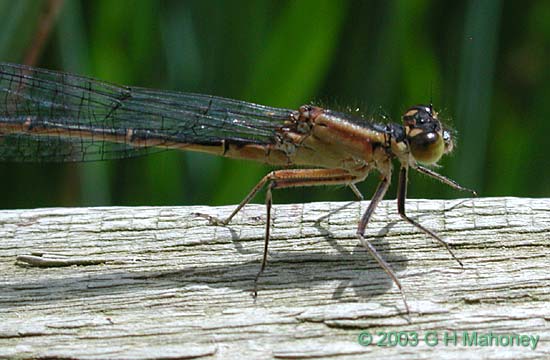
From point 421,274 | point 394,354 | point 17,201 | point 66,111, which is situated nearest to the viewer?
point 394,354

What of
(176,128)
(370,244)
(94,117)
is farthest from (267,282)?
(94,117)

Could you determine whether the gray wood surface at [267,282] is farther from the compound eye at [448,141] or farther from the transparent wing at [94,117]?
the transparent wing at [94,117]

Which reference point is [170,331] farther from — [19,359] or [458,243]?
[458,243]

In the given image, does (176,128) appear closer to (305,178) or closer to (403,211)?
(305,178)

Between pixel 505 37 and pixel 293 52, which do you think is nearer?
pixel 293 52

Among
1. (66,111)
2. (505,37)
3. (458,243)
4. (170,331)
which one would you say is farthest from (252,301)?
(505,37)

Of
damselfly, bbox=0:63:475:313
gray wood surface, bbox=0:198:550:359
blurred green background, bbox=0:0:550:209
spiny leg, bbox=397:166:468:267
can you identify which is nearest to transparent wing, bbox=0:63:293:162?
damselfly, bbox=0:63:475:313
